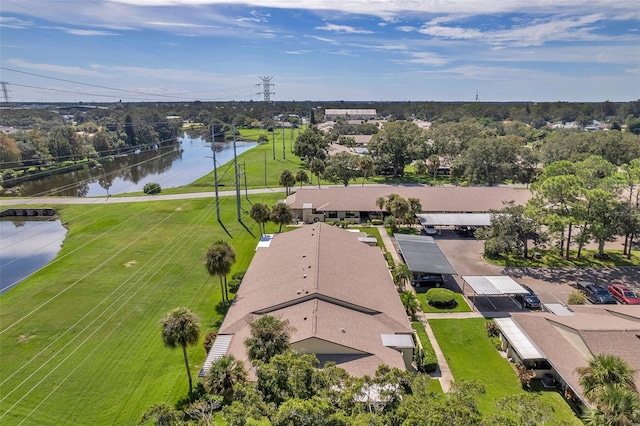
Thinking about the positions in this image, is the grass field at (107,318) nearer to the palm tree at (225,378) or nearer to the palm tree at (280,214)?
the palm tree at (280,214)

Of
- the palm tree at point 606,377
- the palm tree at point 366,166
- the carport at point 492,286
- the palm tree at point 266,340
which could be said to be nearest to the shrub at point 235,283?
the palm tree at point 266,340

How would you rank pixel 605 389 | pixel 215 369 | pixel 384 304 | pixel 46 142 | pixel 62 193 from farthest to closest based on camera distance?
1. pixel 46 142
2. pixel 62 193
3. pixel 384 304
4. pixel 215 369
5. pixel 605 389

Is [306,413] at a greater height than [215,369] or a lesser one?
greater

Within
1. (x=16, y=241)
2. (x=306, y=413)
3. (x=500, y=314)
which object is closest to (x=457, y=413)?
(x=306, y=413)

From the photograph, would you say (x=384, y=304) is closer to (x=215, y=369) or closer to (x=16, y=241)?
(x=215, y=369)

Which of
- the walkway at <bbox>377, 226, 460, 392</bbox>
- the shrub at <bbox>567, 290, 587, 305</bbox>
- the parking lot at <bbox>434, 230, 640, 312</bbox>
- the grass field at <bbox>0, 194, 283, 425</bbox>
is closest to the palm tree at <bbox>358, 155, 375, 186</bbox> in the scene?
the grass field at <bbox>0, 194, 283, 425</bbox>

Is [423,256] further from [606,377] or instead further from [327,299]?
[606,377]
